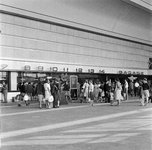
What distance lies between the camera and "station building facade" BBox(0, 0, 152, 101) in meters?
25.4

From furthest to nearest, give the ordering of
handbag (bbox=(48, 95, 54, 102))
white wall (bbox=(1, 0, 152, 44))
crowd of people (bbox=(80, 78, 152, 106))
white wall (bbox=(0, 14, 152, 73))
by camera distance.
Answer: white wall (bbox=(1, 0, 152, 44)), white wall (bbox=(0, 14, 152, 73)), crowd of people (bbox=(80, 78, 152, 106)), handbag (bbox=(48, 95, 54, 102))

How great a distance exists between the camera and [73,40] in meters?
32.1

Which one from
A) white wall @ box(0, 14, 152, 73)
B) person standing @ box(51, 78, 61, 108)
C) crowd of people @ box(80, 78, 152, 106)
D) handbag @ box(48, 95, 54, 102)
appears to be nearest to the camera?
handbag @ box(48, 95, 54, 102)

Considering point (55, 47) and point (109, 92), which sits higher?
point (55, 47)

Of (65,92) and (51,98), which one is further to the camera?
(65,92)

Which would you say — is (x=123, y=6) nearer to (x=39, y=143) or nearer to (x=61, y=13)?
(x=61, y=13)

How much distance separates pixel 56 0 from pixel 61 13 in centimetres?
191

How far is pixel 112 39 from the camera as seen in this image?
38.4 metres

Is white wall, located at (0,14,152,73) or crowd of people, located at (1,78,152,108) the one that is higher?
white wall, located at (0,14,152,73)

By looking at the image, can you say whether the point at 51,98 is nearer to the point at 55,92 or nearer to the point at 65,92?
the point at 55,92

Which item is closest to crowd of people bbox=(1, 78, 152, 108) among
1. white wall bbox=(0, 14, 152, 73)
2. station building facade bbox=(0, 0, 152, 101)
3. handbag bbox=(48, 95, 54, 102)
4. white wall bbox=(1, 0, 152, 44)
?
handbag bbox=(48, 95, 54, 102)

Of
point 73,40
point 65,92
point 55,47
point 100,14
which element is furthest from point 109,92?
point 100,14

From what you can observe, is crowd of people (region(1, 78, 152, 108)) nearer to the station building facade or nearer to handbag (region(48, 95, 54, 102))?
handbag (region(48, 95, 54, 102))

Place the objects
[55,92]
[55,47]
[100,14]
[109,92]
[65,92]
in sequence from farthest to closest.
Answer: [100,14] → [55,47] → [65,92] → [109,92] → [55,92]
